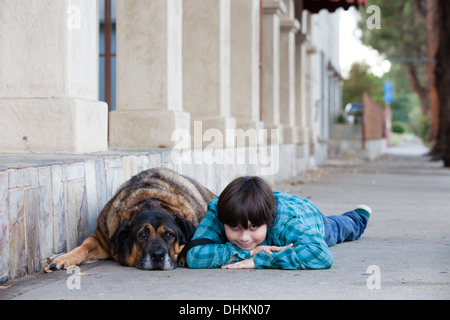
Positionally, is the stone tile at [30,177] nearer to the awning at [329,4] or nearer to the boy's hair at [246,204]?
the boy's hair at [246,204]

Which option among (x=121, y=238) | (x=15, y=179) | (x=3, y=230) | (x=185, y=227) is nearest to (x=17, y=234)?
(x=3, y=230)

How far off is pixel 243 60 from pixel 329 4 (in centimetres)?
772

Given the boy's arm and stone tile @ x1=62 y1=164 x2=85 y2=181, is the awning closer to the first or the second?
stone tile @ x1=62 y1=164 x2=85 y2=181

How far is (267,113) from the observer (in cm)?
1617

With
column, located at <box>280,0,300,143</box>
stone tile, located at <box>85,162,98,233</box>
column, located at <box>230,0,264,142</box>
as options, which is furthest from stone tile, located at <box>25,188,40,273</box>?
column, located at <box>280,0,300,143</box>

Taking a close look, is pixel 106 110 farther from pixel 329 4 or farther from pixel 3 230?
pixel 329 4

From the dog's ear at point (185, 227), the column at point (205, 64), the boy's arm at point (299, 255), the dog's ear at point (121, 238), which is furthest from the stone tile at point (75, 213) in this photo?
the column at point (205, 64)

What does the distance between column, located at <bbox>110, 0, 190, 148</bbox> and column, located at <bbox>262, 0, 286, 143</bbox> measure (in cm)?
710

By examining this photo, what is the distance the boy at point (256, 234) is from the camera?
477cm

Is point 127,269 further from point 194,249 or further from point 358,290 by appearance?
point 358,290

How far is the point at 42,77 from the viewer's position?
21.4 feet

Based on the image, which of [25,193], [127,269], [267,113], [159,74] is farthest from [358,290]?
[267,113]

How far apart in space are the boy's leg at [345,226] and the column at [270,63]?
899cm

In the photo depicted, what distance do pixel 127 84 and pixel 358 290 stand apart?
5231 millimetres
